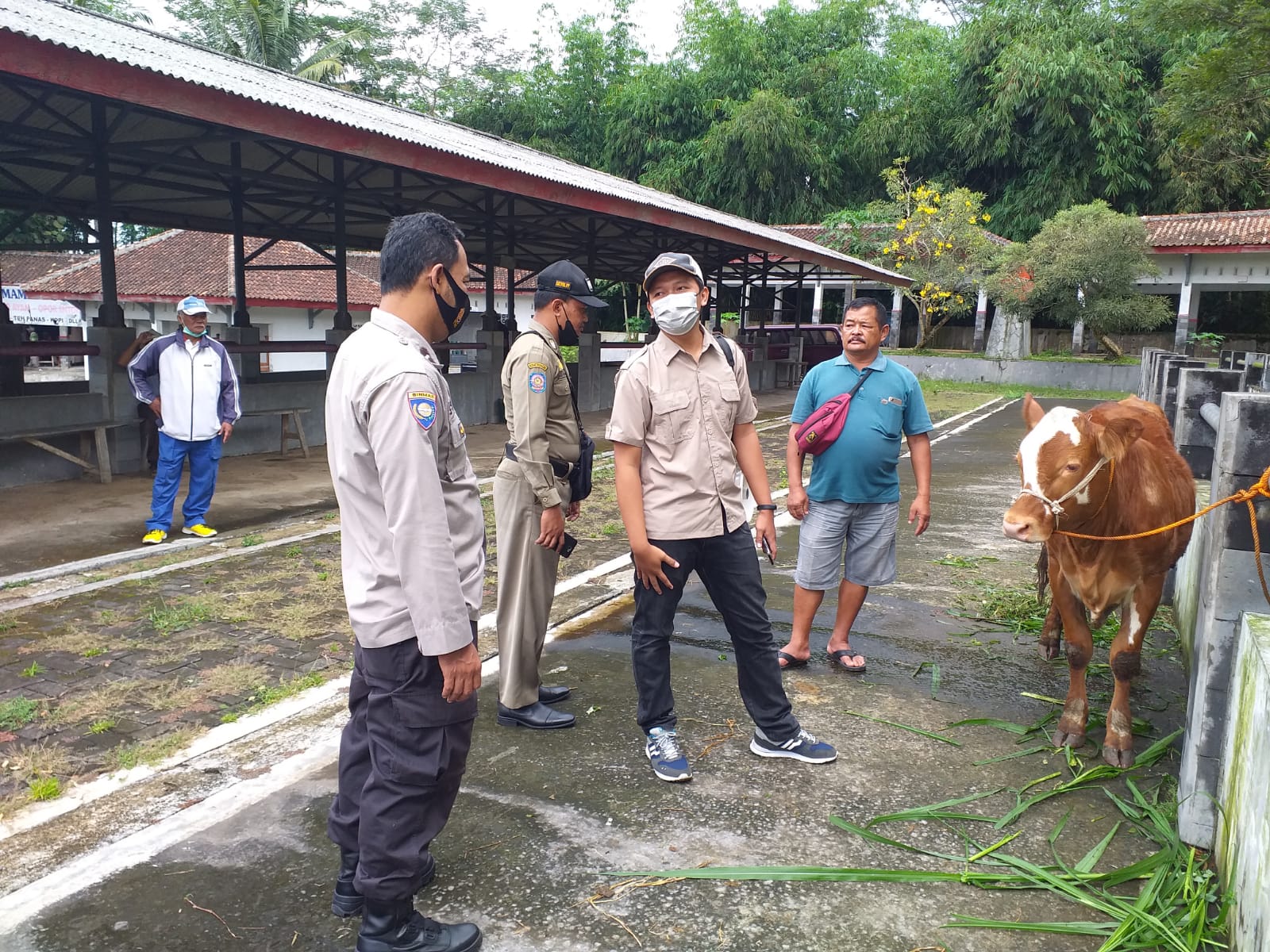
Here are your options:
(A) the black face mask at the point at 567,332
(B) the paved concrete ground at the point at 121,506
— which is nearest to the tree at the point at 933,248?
(B) the paved concrete ground at the point at 121,506

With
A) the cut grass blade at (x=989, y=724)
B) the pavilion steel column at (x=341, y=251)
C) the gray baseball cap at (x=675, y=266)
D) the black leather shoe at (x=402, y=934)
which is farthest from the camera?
the pavilion steel column at (x=341, y=251)

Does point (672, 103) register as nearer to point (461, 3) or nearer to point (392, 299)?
point (461, 3)

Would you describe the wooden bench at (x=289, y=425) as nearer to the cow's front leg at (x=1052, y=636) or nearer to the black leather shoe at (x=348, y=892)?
the cow's front leg at (x=1052, y=636)

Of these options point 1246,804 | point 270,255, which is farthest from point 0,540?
point 270,255

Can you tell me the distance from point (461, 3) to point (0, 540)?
4786 centimetres

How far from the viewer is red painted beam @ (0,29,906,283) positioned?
6.30 m

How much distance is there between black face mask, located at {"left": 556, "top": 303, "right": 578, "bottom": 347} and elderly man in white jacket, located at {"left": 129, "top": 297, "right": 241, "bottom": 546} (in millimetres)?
4155

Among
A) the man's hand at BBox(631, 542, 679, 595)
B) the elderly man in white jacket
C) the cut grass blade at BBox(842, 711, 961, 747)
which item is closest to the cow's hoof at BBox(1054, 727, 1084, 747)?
the cut grass blade at BBox(842, 711, 961, 747)

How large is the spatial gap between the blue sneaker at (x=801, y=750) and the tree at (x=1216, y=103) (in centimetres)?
2019

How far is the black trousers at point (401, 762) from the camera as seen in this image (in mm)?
2324

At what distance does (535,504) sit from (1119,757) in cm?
241

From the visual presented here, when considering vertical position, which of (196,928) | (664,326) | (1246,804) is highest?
(664,326)

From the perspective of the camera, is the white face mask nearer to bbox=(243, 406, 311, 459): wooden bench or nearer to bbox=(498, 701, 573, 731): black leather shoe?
bbox=(498, 701, 573, 731): black leather shoe

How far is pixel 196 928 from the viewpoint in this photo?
2576mm
